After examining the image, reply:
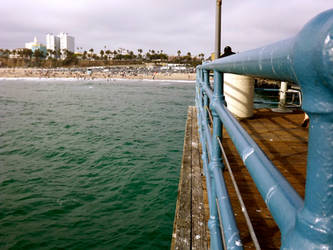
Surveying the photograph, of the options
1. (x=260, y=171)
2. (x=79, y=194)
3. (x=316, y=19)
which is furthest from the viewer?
(x=79, y=194)

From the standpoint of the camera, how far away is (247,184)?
2.89 m

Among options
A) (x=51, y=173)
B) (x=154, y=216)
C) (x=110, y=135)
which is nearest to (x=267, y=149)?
(x=154, y=216)

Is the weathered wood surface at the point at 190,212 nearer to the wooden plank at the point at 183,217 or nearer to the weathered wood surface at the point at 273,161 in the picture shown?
the wooden plank at the point at 183,217

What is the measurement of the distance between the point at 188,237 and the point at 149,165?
6112 millimetres

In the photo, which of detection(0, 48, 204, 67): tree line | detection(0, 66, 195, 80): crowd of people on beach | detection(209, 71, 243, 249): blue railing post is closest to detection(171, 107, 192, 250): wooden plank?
detection(209, 71, 243, 249): blue railing post

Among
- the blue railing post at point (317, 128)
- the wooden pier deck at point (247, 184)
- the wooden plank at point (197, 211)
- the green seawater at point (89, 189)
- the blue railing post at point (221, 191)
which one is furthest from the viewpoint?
the green seawater at point (89, 189)

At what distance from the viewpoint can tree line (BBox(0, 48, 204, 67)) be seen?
145m

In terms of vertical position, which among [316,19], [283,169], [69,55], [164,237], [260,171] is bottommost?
[164,237]

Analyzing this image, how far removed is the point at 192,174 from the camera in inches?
153

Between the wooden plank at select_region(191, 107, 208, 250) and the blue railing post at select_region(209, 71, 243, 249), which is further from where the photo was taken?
the wooden plank at select_region(191, 107, 208, 250)

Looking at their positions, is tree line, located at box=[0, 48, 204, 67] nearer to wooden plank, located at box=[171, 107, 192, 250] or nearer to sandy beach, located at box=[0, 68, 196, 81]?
sandy beach, located at box=[0, 68, 196, 81]

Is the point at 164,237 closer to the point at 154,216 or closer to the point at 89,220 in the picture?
the point at 154,216

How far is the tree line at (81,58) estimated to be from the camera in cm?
14488

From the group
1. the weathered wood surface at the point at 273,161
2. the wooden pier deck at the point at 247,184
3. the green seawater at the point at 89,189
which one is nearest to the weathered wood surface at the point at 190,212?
the wooden pier deck at the point at 247,184
